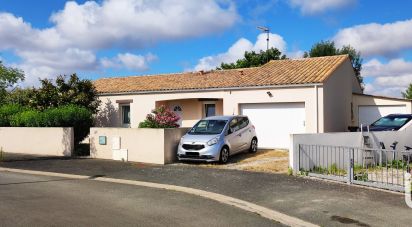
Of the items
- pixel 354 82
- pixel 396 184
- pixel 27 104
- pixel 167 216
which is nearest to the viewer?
pixel 167 216

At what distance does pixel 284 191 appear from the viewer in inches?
407

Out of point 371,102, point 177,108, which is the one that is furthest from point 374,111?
point 177,108

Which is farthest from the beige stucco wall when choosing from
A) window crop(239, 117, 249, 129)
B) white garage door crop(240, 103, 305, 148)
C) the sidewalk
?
white garage door crop(240, 103, 305, 148)

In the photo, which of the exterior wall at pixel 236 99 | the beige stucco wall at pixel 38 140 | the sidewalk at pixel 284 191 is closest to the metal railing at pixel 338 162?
the sidewalk at pixel 284 191

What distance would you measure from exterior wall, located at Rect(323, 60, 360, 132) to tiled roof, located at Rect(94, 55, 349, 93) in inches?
20.1

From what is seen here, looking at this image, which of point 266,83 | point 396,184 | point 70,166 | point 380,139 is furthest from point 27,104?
point 396,184

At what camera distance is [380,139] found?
14.9 m

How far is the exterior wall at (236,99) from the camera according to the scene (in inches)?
727

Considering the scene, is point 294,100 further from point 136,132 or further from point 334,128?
point 136,132

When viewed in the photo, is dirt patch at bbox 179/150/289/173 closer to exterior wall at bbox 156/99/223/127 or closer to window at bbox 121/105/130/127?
exterior wall at bbox 156/99/223/127

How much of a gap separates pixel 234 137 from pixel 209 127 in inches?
38.5

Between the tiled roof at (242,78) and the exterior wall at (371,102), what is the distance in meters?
2.52

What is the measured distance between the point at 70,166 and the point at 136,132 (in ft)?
8.72

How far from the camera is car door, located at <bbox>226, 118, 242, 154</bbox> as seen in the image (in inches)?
621
